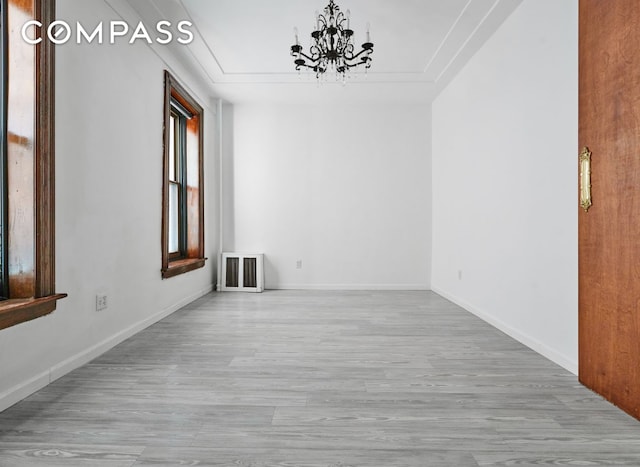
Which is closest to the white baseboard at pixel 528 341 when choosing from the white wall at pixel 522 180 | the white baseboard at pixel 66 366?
the white wall at pixel 522 180

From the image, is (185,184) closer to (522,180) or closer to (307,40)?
(307,40)

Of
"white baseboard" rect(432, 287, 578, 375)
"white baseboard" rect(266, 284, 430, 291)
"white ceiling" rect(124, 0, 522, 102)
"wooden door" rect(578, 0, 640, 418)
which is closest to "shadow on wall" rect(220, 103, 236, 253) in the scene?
"white ceiling" rect(124, 0, 522, 102)

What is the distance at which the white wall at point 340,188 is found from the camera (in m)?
5.96

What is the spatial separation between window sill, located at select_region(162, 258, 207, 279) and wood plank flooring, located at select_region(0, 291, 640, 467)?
2.82ft

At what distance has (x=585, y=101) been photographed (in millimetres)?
2258

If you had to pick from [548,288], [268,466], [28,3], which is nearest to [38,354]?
[268,466]

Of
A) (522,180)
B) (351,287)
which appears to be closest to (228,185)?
(351,287)

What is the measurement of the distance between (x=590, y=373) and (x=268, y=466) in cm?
182

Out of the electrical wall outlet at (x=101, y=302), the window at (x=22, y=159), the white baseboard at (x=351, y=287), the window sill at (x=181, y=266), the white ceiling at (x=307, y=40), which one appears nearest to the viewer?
the window at (x=22, y=159)

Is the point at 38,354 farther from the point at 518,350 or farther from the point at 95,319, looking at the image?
the point at 518,350

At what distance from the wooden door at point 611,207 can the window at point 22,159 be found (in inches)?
118

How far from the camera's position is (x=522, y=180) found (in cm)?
319

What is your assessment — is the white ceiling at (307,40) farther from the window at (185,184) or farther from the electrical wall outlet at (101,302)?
the electrical wall outlet at (101,302)

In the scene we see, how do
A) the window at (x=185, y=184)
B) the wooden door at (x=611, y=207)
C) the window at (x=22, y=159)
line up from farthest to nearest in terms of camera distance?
1. the window at (x=185, y=184)
2. the window at (x=22, y=159)
3. the wooden door at (x=611, y=207)
